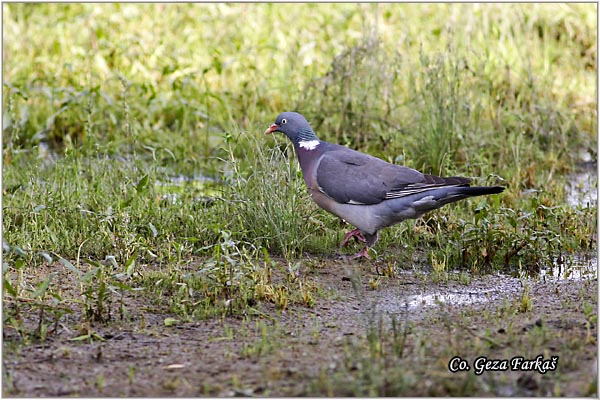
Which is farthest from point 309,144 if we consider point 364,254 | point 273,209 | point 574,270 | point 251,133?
point 574,270

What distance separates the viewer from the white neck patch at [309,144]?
597cm

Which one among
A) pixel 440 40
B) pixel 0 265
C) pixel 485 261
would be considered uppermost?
pixel 440 40

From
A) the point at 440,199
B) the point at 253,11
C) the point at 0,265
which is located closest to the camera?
the point at 0,265

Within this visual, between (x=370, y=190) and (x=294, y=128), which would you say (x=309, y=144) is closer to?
(x=294, y=128)

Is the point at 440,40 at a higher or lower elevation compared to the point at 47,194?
higher

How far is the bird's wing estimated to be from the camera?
5.48 meters

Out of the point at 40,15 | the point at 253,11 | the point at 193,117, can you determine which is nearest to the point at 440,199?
the point at 193,117

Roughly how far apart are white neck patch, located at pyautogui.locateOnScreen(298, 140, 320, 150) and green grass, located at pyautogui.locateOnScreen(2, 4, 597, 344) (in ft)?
0.58

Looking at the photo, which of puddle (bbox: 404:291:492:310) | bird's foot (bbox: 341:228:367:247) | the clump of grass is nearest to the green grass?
the clump of grass

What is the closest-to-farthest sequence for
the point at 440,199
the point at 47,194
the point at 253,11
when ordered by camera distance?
the point at 440,199, the point at 47,194, the point at 253,11

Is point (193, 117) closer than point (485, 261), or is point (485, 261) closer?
point (485, 261)

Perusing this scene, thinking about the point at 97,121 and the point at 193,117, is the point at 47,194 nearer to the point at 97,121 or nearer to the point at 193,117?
the point at 97,121

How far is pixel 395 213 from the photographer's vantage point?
18.2ft

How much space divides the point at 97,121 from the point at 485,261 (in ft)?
12.5
